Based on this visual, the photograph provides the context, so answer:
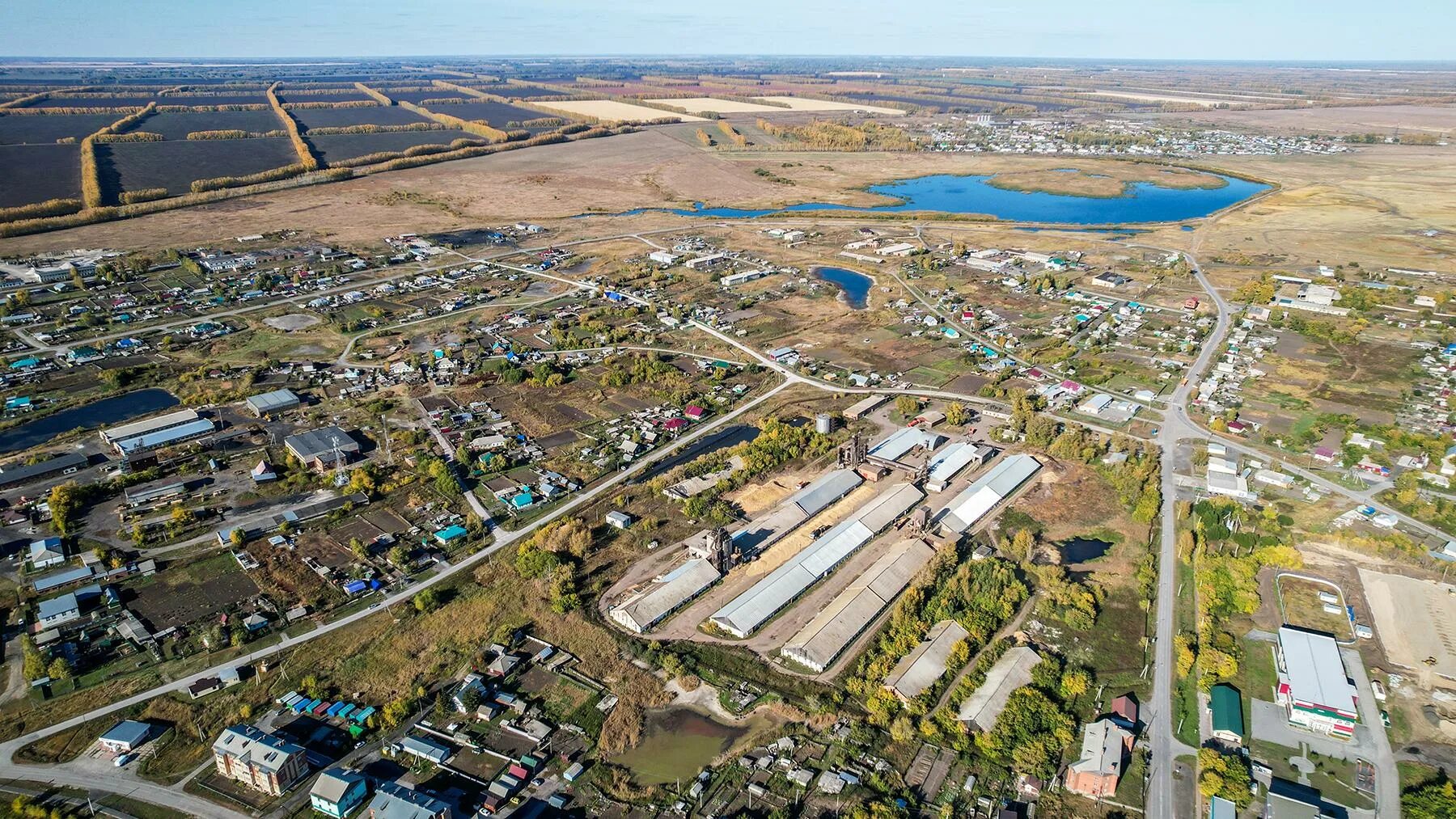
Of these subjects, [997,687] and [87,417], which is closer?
[997,687]

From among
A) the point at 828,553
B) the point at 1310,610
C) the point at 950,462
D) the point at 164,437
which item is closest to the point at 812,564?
the point at 828,553

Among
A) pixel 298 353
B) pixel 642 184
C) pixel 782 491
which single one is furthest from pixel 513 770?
pixel 642 184

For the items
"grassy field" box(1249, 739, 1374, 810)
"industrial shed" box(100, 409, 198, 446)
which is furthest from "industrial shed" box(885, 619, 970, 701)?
"industrial shed" box(100, 409, 198, 446)

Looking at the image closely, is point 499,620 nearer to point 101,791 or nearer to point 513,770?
point 513,770

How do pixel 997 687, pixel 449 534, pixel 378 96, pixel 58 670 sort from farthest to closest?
1. pixel 378 96
2. pixel 449 534
3. pixel 58 670
4. pixel 997 687

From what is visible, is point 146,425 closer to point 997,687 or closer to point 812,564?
point 812,564
